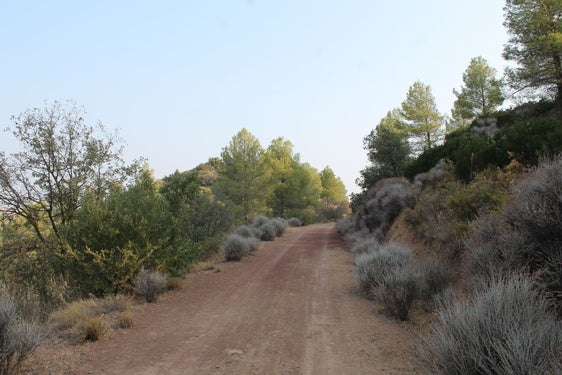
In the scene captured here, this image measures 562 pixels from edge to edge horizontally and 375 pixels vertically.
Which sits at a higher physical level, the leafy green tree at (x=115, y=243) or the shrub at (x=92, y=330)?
the leafy green tree at (x=115, y=243)

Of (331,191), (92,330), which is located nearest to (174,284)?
(92,330)

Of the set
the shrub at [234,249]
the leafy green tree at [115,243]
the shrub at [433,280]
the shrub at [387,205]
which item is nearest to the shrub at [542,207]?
the shrub at [433,280]

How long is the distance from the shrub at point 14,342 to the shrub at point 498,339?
4932mm

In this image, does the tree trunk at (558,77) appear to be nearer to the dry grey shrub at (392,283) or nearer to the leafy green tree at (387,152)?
the leafy green tree at (387,152)

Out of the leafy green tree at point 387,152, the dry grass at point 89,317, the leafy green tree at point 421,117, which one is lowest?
the dry grass at point 89,317

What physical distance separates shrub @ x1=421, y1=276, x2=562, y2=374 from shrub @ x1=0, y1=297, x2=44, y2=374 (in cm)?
493

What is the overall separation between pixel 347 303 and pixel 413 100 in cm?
3987

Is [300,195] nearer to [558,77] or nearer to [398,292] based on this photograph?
[558,77]

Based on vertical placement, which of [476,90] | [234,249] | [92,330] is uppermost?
[476,90]

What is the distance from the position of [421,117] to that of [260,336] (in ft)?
135

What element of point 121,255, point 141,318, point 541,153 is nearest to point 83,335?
point 141,318

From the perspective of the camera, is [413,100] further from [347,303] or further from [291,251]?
[347,303]

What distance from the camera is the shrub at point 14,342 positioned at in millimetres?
4969

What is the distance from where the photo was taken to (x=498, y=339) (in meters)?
Answer: 3.33
